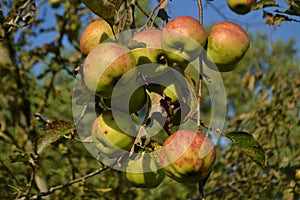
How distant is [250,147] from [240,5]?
0.51m

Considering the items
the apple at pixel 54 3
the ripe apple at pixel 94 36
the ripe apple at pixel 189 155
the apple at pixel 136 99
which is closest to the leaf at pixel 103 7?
the ripe apple at pixel 94 36

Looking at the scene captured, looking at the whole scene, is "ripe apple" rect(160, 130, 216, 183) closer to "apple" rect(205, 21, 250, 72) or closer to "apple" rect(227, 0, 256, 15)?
"apple" rect(205, 21, 250, 72)

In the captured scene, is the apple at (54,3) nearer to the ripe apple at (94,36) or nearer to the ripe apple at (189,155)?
the ripe apple at (94,36)

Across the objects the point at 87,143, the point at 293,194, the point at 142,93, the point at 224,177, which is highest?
the point at 142,93

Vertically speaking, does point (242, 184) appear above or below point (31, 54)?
below

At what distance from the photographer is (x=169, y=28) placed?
2.88 ft

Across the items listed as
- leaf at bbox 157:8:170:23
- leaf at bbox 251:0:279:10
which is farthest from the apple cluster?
leaf at bbox 251:0:279:10

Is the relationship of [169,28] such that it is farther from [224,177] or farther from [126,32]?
[224,177]

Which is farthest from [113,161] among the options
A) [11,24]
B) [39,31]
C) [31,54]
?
[39,31]

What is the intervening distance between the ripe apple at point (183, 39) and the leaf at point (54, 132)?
0.26 m

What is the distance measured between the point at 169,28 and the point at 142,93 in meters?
0.13

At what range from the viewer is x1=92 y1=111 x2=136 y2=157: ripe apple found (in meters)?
0.88

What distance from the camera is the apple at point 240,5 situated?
124 cm

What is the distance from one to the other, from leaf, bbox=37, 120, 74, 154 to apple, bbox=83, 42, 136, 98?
164 millimetres
